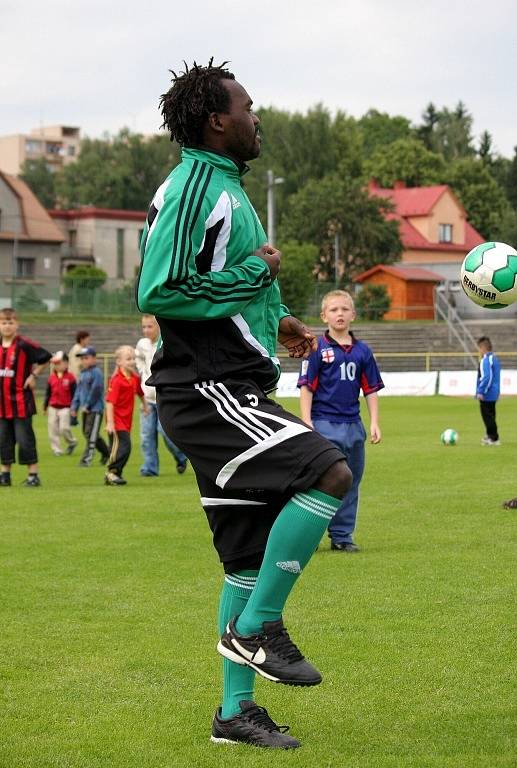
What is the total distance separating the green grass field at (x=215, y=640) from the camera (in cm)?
468

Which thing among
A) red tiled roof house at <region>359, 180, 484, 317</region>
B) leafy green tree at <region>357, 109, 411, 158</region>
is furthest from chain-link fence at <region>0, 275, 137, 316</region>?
leafy green tree at <region>357, 109, 411, 158</region>

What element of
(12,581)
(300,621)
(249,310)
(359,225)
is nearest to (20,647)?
(300,621)

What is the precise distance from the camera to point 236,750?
4.62 m

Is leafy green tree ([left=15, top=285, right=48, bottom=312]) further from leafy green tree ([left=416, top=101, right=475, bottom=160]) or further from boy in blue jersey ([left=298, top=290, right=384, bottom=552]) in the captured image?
leafy green tree ([left=416, top=101, right=475, bottom=160])

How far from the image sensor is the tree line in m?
74.9

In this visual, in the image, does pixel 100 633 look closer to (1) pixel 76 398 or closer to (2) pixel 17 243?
(1) pixel 76 398

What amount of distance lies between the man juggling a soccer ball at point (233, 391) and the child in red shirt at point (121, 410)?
11.4 m

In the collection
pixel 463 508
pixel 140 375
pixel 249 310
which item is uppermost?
pixel 249 310

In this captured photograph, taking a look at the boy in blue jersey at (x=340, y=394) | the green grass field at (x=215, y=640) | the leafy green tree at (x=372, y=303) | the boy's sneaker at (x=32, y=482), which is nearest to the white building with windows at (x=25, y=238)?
the leafy green tree at (x=372, y=303)

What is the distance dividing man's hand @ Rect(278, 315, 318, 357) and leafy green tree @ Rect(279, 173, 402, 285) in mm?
68779

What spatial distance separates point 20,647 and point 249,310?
112 inches

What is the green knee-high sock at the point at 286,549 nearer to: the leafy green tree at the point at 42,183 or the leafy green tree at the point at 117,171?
the leafy green tree at the point at 117,171

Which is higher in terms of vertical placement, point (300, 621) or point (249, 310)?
point (249, 310)

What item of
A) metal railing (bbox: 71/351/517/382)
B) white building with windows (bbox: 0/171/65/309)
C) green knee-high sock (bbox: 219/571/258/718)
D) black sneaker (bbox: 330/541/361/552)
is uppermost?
white building with windows (bbox: 0/171/65/309)
